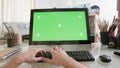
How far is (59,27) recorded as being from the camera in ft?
4.02

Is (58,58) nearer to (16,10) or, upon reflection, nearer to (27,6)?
(16,10)

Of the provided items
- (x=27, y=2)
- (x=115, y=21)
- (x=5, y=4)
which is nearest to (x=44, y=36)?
(x=115, y=21)

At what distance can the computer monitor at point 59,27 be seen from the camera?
47.4 inches

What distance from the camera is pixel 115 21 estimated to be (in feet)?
4.62

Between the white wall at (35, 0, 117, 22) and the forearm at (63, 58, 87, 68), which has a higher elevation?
the white wall at (35, 0, 117, 22)

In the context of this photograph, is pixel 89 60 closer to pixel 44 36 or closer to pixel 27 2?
pixel 44 36

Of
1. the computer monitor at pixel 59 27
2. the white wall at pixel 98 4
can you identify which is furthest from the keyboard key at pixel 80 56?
the white wall at pixel 98 4

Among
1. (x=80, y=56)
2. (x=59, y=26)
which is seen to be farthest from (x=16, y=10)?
(x=80, y=56)

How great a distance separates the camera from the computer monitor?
1205 mm

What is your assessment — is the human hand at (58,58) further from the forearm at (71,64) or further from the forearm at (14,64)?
the forearm at (14,64)

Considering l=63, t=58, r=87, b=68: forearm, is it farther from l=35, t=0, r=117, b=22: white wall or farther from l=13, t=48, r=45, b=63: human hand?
l=35, t=0, r=117, b=22: white wall

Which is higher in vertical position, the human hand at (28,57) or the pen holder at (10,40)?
the pen holder at (10,40)

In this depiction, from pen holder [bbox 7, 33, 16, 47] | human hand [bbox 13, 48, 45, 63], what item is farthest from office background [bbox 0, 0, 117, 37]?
human hand [bbox 13, 48, 45, 63]

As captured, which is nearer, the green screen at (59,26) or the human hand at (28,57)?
the human hand at (28,57)
